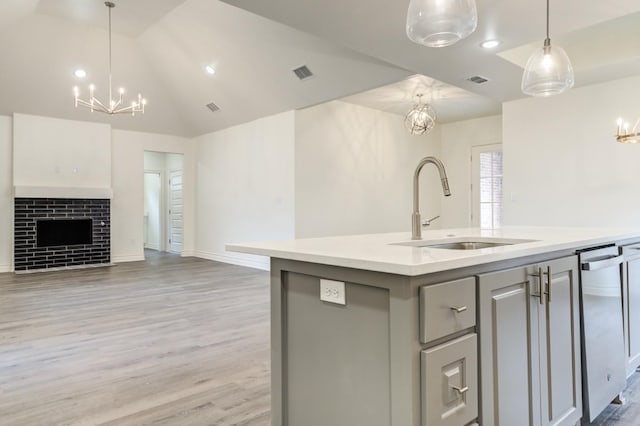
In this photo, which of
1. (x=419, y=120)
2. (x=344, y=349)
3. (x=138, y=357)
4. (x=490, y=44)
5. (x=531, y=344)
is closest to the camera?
(x=344, y=349)

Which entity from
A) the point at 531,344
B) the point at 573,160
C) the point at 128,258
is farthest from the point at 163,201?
the point at 531,344

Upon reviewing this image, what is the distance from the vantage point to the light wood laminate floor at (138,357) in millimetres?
2205

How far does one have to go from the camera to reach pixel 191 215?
9188 millimetres

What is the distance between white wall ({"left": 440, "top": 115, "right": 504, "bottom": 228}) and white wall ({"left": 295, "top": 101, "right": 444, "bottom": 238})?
33 centimetres

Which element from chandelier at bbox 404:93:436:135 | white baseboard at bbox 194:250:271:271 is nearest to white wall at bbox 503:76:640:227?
chandelier at bbox 404:93:436:135

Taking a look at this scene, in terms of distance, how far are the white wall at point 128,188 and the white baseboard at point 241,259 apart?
137 centimetres

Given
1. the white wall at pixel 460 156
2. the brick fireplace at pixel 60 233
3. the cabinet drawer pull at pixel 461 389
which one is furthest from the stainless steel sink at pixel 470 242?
the brick fireplace at pixel 60 233

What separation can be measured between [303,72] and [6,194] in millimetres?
5733

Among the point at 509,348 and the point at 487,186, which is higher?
the point at 487,186

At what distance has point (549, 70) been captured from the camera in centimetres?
244

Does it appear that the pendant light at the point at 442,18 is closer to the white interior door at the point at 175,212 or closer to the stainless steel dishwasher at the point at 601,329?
the stainless steel dishwasher at the point at 601,329

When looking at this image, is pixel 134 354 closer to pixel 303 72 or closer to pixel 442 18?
pixel 442 18

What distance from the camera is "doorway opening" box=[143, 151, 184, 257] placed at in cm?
1011

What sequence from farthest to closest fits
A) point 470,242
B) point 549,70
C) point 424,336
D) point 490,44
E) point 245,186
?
point 245,186 < point 490,44 < point 549,70 < point 470,242 < point 424,336
